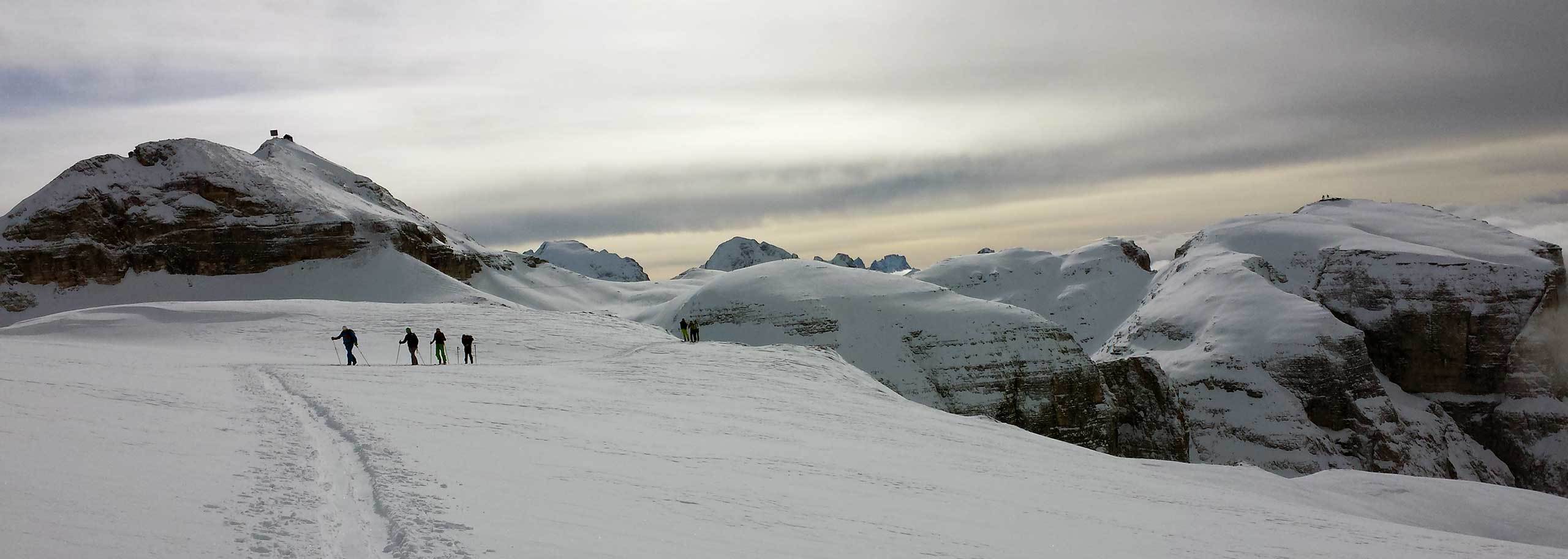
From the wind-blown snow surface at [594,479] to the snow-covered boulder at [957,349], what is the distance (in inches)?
1446

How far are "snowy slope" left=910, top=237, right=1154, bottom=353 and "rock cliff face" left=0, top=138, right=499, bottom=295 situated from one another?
322 feet

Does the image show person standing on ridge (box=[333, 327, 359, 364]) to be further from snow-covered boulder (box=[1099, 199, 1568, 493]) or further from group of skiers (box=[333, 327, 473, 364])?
snow-covered boulder (box=[1099, 199, 1568, 493])

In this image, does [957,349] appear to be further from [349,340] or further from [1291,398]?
[349,340]

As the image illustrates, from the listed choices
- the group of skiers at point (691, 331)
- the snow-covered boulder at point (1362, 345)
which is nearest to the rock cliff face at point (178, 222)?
the group of skiers at point (691, 331)

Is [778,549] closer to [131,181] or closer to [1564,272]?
[131,181]

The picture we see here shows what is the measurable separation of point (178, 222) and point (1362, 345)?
120950mm

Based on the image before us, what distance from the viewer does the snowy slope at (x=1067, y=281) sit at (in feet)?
505

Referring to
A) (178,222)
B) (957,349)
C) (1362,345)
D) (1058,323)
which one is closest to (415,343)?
(957,349)

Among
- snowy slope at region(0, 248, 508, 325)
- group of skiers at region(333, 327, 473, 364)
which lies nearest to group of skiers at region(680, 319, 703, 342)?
group of skiers at region(333, 327, 473, 364)

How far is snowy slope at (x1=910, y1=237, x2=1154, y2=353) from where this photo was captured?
505 ft

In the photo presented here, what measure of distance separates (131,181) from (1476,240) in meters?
165

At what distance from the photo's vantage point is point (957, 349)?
224 ft

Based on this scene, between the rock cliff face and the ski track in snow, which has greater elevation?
the rock cliff face

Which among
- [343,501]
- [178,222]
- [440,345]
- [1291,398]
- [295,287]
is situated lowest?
[1291,398]
